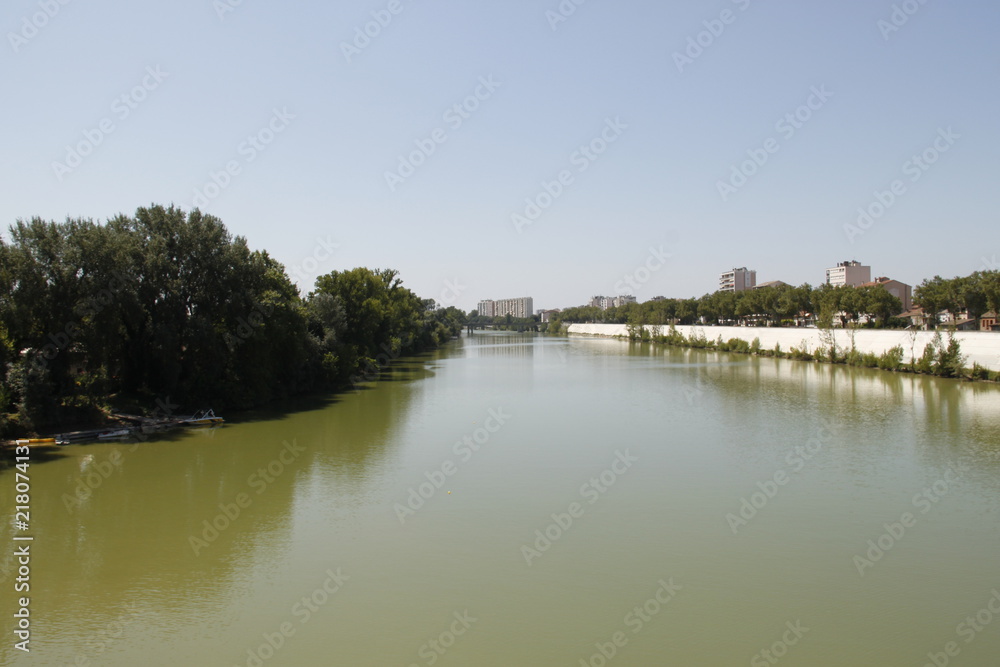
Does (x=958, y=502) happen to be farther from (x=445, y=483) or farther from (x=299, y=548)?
(x=299, y=548)

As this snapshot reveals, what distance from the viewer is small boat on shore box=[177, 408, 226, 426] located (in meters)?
21.9

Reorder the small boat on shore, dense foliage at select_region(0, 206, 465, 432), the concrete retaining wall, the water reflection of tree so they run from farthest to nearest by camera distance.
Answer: the concrete retaining wall, the small boat on shore, dense foliage at select_region(0, 206, 465, 432), the water reflection of tree

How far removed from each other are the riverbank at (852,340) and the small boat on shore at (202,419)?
37.0 metres

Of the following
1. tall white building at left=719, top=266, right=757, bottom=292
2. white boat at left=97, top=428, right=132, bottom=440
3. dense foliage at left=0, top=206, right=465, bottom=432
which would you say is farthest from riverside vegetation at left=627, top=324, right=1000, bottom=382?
tall white building at left=719, top=266, right=757, bottom=292

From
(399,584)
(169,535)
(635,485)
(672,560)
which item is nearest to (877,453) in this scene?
(635,485)

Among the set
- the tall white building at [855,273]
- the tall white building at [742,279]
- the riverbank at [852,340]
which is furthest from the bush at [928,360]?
the tall white building at [742,279]

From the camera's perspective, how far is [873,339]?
141 feet

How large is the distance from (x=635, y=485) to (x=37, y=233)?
19299 mm

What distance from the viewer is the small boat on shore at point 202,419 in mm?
21875

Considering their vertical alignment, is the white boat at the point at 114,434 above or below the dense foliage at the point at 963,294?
below

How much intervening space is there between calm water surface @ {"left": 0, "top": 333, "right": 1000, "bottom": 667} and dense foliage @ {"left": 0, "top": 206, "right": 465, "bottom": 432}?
9.95ft

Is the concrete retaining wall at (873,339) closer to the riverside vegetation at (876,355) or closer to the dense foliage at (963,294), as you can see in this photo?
the riverside vegetation at (876,355)

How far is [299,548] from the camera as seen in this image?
10781 mm

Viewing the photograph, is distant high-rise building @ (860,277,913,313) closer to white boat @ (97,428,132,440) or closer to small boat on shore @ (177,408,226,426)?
small boat on shore @ (177,408,226,426)
